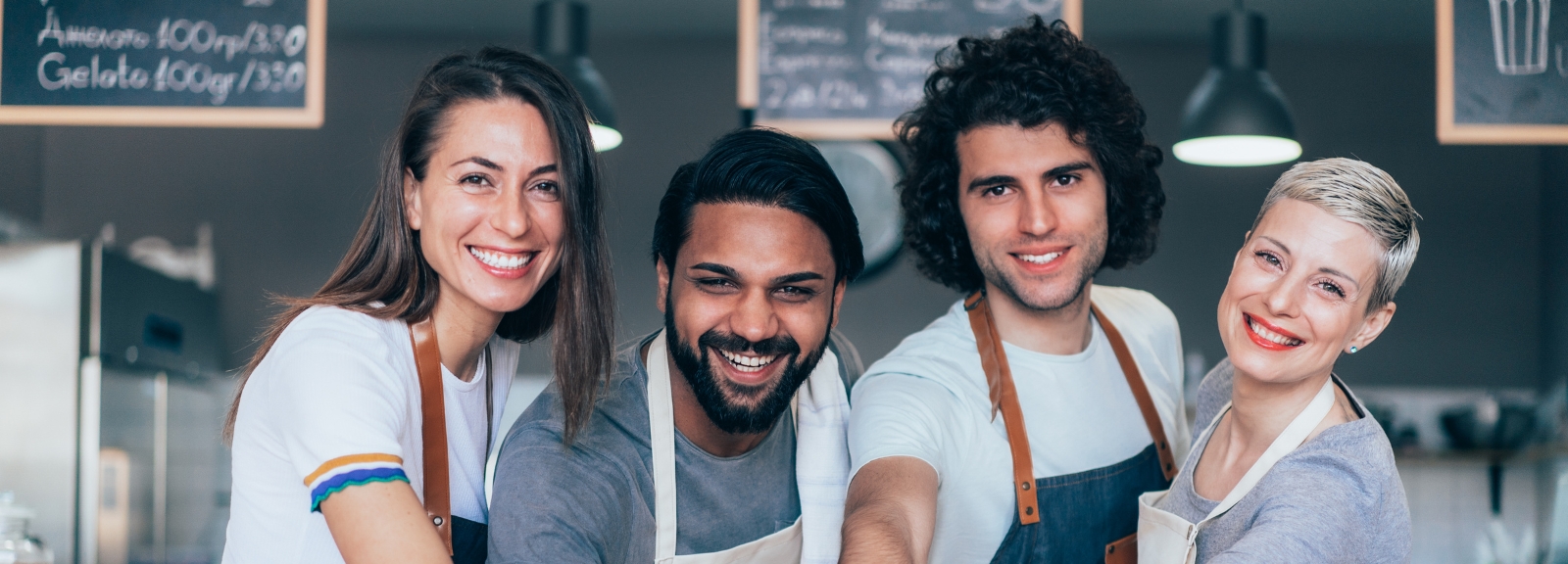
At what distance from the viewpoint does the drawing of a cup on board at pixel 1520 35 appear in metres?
2.81

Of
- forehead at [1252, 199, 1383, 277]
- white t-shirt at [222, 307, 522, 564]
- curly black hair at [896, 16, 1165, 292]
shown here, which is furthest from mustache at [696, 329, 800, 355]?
forehead at [1252, 199, 1383, 277]

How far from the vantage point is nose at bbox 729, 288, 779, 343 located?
5.48 ft

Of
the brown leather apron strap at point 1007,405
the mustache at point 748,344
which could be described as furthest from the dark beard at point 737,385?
the brown leather apron strap at point 1007,405

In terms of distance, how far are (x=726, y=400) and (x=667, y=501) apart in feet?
0.55

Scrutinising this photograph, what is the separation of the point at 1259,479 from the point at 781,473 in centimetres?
69

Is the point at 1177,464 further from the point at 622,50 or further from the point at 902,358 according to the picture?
the point at 622,50

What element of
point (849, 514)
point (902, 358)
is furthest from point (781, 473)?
point (902, 358)

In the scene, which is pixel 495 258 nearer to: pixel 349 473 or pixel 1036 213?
pixel 349 473

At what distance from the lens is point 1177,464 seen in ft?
6.95

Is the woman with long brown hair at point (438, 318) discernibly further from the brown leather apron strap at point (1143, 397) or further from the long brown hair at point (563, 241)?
the brown leather apron strap at point (1143, 397)

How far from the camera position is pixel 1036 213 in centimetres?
191

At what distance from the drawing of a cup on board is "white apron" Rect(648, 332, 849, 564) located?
213cm

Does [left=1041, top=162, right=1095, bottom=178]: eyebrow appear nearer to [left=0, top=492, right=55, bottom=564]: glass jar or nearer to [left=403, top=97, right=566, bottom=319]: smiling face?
[left=403, top=97, right=566, bottom=319]: smiling face

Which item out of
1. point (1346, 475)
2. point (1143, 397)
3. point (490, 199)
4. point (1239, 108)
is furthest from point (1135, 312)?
point (1239, 108)
